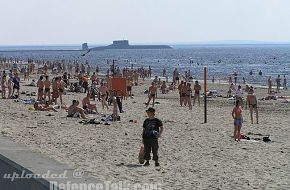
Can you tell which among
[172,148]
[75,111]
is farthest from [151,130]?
[75,111]

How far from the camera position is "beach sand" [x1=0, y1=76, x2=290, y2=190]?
9.18 meters

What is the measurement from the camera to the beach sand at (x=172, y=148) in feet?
30.1

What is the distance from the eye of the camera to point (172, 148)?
500 inches

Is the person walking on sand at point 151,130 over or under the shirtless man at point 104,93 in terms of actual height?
over

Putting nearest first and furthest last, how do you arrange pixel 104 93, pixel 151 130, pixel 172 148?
pixel 151 130, pixel 172 148, pixel 104 93

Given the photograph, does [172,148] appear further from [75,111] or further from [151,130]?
[75,111]

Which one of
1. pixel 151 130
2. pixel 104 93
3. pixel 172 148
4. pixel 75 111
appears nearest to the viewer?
pixel 151 130

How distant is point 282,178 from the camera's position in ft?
31.2

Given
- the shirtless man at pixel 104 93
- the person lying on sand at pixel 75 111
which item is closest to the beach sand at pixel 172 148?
the person lying on sand at pixel 75 111

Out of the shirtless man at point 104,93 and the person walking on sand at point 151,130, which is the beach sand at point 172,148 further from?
the shirtless man at point 104,93

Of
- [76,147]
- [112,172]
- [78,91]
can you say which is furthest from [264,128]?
[78,91]

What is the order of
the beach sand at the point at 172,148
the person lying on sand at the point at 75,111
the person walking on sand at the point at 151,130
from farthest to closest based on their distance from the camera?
1. the person lying on sand at the point at 75,111
2. the person walking on sand at the point at 151,130
3. the beach sand at the point at 172,148

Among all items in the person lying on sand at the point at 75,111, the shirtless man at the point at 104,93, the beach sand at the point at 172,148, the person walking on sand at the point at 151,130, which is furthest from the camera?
the shirtless man at the point at 104,93

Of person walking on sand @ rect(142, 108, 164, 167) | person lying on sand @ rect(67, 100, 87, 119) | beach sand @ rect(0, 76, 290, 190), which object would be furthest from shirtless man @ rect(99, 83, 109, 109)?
person walking on sand @ rect(142, 108, 164, 167)
